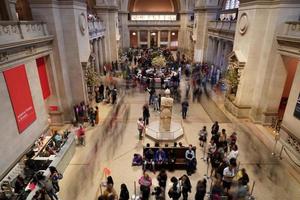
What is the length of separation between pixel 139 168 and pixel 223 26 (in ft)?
50.9

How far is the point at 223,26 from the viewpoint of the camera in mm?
19234

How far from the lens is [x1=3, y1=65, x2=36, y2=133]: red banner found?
8.30 m

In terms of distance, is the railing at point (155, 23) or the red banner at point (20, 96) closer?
the red banner at point (20, 96)

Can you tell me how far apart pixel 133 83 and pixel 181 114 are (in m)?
7.21

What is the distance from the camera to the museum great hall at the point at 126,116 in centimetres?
788

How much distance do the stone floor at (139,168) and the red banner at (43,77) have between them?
9.91ft

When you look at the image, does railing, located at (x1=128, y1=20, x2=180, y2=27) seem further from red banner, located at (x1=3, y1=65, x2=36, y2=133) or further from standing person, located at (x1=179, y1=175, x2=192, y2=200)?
standing person, located at (x1=179, y1=175, x2=192, y2=200)

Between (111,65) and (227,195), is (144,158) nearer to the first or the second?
(227,195)

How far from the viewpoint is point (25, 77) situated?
30.4 ft

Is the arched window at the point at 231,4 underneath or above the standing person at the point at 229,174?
above

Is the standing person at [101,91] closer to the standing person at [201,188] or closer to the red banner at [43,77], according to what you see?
the red banner at [43,77]

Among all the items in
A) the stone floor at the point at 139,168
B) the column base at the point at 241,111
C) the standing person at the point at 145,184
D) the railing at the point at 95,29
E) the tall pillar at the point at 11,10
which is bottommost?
the stone floor at the point at 139,168

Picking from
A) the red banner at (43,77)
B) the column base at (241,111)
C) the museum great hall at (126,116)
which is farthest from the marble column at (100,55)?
the column base at (241,111)

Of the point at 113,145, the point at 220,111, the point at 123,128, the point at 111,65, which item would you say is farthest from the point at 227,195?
the point at 111,65
